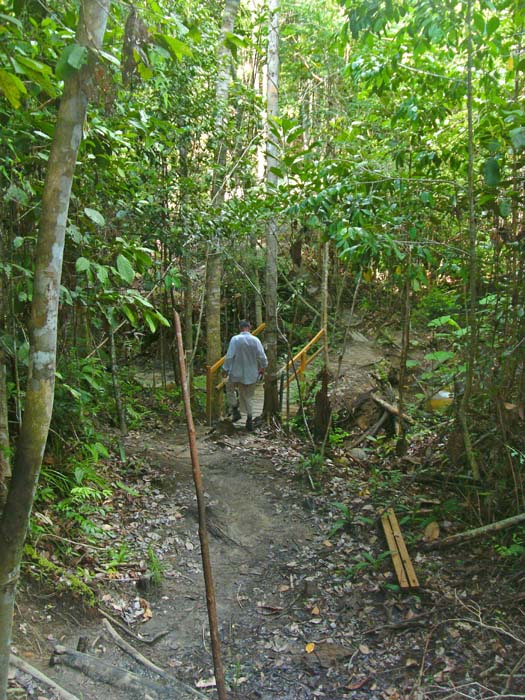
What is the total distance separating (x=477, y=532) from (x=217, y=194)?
608 centimetres

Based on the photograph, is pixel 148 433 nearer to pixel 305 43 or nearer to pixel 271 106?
pixel 271 106

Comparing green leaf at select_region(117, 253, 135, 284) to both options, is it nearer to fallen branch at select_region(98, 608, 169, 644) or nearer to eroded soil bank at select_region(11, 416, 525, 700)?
eroded soil bank at select_region(11, 416, 525, 700)

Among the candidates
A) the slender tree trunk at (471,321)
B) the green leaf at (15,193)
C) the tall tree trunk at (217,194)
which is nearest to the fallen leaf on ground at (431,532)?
the slender tree trunk at (471,321)

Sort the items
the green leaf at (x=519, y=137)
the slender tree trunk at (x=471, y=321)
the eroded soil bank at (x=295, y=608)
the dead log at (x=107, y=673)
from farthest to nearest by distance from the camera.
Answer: the slender tree trunk at (x=471, y=321) < the eroded soil bank at (x=295, y=608) < the green leaf at (x=519, y=137) < the dead log at (x=107, y=673)

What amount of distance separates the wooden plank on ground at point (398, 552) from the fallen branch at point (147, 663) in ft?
6.29

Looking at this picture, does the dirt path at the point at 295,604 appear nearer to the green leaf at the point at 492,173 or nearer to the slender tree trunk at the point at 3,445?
the slender tree trunk at the point at 3,445

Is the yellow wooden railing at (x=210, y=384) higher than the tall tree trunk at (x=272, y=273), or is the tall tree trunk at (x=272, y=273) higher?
the tall tree trunk at (x=272, y=273)

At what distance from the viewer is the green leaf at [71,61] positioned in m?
2.18

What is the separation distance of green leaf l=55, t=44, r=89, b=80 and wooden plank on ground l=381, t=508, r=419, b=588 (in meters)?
4.30

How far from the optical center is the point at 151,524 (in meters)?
5.71

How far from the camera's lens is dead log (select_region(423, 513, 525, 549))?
4.54m

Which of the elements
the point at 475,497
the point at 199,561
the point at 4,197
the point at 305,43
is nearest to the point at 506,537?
the point at 475,497

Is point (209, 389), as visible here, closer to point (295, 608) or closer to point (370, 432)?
point (370, 432)

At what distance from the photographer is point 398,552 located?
5012 millimetres
